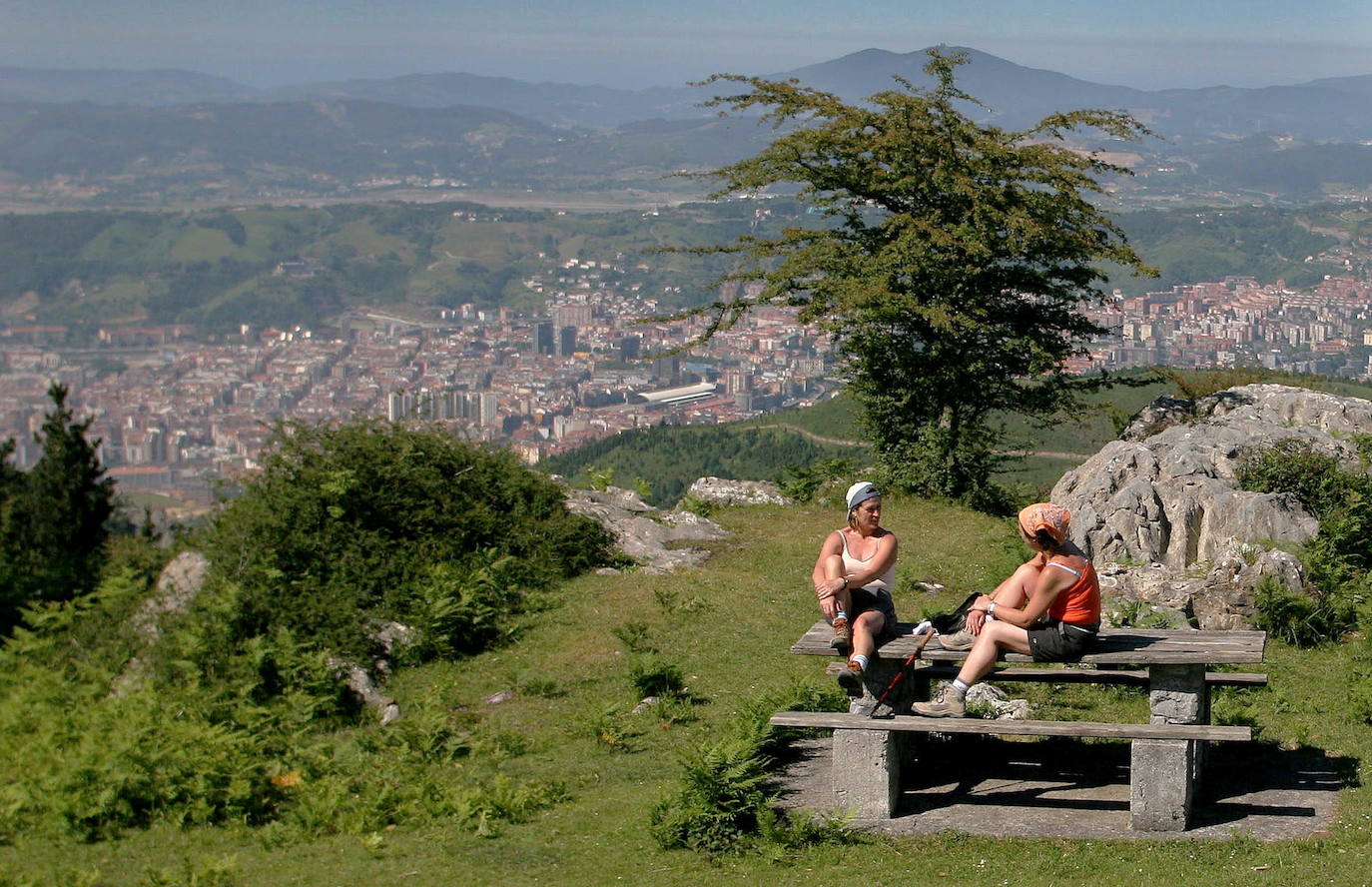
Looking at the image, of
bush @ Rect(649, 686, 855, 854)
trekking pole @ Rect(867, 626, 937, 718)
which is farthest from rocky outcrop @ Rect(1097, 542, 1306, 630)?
bush @ Rect(649, 686, 855, 854)

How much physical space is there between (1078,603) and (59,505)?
18.3 m

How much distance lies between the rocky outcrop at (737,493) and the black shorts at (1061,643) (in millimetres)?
11945

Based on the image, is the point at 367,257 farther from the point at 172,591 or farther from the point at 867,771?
the point at 867,771

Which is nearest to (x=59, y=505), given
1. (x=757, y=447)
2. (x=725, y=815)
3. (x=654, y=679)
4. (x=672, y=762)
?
(x=654, y=679)

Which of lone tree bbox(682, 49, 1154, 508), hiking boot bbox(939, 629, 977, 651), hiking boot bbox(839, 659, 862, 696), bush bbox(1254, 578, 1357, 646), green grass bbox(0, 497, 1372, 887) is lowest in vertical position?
green grass bbox(0, 497, 1372, 887)

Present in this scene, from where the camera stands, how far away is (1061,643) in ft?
25.4

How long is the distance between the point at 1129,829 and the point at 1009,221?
12.1m

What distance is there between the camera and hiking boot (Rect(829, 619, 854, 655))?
816 cm

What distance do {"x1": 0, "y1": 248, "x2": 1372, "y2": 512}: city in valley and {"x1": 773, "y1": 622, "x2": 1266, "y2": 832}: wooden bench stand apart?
42333 millimetres

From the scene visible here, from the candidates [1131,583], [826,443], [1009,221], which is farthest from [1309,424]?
[826,443]

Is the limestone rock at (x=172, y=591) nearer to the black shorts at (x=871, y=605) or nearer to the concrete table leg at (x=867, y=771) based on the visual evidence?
the black shorts at (x=871, y=605)

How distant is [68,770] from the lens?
9.67 metres

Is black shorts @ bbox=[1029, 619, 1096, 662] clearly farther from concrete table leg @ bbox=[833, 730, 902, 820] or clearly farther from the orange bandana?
concrete table leg @ bbox=[833, 730, 902, 820]

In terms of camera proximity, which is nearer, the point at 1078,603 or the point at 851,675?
the point at 1078,603
